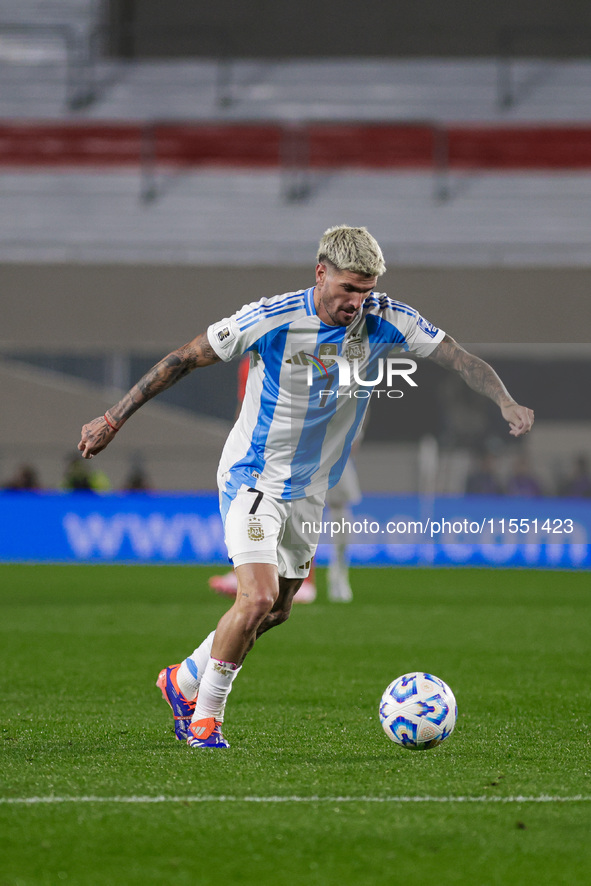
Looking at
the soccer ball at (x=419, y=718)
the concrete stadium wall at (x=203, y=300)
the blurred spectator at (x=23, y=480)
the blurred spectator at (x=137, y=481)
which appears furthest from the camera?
the blurred spectator at (x=137, y=481)

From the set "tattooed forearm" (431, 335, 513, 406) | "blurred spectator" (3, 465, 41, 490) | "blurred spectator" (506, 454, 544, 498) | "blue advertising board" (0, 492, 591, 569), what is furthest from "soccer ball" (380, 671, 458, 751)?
"blurred spectator" (3, 465, 41, 490)

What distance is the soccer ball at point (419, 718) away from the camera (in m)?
4.58

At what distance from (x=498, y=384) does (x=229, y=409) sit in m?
12.3

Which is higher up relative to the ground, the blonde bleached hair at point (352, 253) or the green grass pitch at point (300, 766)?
the blonde bleached hair at point (352, 253)

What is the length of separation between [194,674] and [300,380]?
132cm

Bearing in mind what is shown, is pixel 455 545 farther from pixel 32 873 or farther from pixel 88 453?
pixel 32 873

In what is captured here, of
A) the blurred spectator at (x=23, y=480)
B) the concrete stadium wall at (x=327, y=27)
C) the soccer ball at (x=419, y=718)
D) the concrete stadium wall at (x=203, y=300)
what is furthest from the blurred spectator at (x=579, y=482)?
the soccer ball at (x=419, y=718)

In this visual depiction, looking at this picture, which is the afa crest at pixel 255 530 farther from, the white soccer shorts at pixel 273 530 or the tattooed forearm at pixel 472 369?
the tattooed forearm at pixel 472 369

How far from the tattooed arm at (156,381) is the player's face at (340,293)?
49 cm

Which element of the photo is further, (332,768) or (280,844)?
(332,768)

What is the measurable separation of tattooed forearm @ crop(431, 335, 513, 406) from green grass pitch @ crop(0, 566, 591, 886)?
4.80 ft

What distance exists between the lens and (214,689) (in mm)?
4719

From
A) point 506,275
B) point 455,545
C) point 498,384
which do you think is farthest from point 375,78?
point 498,384

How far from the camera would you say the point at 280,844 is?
10.7 feet
